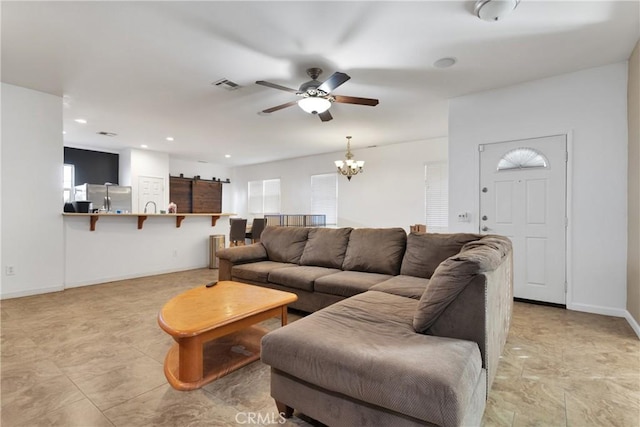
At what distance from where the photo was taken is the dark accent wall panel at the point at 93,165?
23.5 feet

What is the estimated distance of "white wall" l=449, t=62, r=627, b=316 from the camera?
3252mm

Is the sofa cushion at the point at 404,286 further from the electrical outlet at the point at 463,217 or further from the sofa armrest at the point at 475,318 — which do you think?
the electrical outlet at the point at 463,217

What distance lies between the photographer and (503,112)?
12.8 ft

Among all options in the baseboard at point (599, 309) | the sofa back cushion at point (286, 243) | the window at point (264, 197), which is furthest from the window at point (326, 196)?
the baseboard at point (599, 309)

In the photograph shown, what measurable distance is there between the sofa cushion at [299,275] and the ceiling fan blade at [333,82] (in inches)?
75.2

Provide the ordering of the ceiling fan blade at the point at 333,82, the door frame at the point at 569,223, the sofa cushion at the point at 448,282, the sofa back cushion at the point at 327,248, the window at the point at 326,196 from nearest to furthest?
the sofa cushion at the point at 448,282, the ceiling fan blade at the point at 333,82, the door frame at the point at 569,223, the sofa back cushion at the point at 327,248, the window at the point at 326,196

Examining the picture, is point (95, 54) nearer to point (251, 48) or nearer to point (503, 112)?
point (251, 48)

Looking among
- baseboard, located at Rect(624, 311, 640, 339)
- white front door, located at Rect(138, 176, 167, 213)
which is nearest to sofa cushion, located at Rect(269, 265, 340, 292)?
baseboard, located at Rect(624, 311, 640, 339)

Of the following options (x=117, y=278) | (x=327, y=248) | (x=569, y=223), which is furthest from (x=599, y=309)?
(x=117, y=278)

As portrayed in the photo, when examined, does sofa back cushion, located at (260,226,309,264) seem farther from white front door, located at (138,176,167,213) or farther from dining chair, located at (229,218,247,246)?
white front door, located at (138,176,167,213)

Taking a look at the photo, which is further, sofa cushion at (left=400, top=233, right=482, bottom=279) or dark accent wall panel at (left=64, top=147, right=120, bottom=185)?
dark accent wall panel at (left=64, top=147, right=120, bottom=185)

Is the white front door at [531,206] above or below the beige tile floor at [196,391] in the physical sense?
above

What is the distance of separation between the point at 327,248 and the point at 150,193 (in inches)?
235

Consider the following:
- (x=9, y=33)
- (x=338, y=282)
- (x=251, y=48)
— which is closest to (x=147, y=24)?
(x=251, y=48)
